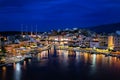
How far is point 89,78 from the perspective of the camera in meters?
7.27

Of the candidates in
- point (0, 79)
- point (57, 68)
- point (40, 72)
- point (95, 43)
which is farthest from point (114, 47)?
point (0, 79)

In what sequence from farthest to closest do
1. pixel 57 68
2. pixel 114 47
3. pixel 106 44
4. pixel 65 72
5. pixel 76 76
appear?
pixel 106 44 < pixel 114 47 < pixel 57 68 < pixel 65 72 < pixel 76 76

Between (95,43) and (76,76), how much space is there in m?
10.6

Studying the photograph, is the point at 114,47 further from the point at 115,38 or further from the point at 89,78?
the point at 89,78

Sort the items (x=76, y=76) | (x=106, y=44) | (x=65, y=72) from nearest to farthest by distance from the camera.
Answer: (x=76, y=76) < (x=65, y=72) < (x=106, y=44)

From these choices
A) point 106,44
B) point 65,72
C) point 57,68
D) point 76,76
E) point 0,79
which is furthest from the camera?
point 106,44

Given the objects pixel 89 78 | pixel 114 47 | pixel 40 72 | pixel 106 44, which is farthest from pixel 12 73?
pixel 106 44

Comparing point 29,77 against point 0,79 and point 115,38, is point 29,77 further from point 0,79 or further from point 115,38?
point 115,38

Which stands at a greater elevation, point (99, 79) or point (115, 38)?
point (115, 38)

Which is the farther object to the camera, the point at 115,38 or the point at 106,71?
the point at 115,38

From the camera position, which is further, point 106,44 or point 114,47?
point 106,44

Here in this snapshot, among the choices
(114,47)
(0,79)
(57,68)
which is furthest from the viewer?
(114,47)

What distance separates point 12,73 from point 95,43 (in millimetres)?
10594

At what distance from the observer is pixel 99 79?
7.09 metres
